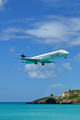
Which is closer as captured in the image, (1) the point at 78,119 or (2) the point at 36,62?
(2) the point at 36,62

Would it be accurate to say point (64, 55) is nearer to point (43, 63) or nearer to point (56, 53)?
point (56, 53)

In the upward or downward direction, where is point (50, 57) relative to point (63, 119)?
upward

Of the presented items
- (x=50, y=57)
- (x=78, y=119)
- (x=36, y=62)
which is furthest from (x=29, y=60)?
(x=78, y=119)

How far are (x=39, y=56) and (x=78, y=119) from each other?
41480 mm

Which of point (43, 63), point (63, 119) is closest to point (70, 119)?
point (63, 119)

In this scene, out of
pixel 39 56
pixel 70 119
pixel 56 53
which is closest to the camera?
pixel 56 53

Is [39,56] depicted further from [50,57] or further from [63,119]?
[63,119]

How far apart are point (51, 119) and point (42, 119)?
5.13 metres

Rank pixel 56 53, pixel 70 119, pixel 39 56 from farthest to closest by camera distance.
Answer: pixel 70 119, pixel 39 56, pixel 56 53

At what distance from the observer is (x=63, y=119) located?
12038 centimetres

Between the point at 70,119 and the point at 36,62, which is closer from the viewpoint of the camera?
the point at 36,62

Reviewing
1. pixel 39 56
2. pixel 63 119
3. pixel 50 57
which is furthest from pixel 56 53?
pixel 63 119

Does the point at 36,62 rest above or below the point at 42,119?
above

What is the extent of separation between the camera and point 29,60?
363ft
